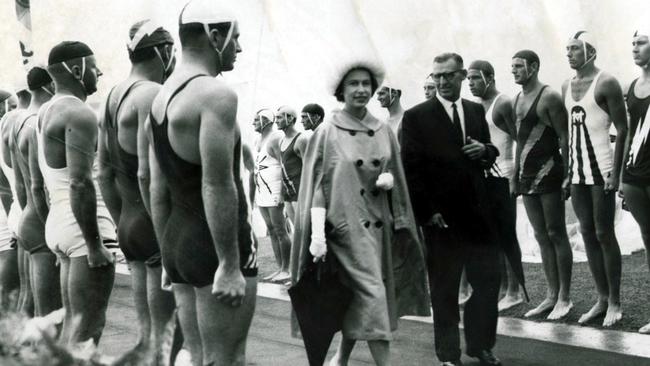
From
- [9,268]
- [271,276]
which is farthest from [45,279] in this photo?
[271,276]

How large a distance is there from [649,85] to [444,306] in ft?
5.98

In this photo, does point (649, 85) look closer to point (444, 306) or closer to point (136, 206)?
point (444, 306)

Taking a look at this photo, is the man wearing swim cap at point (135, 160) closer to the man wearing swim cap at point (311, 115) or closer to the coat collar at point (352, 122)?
the coat collar at point (352, 122)

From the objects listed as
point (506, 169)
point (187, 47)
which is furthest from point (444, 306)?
point (187, 47)

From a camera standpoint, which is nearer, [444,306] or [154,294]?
[154,294]

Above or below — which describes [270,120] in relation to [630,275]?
above

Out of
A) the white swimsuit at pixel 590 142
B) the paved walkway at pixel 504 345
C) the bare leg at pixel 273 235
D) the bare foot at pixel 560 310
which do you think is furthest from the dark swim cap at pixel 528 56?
the bare leg at pixel 273 235

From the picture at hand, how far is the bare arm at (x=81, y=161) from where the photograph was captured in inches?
166

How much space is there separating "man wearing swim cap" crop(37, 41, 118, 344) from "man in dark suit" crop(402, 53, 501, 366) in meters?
1.67

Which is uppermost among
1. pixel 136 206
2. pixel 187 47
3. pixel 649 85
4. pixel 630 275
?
pixel 187 47

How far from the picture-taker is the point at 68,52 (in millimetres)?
4488

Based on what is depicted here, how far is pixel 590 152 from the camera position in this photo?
19.8 ft

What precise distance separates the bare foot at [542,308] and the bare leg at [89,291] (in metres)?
3.13

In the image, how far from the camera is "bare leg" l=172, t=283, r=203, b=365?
10.7ft
